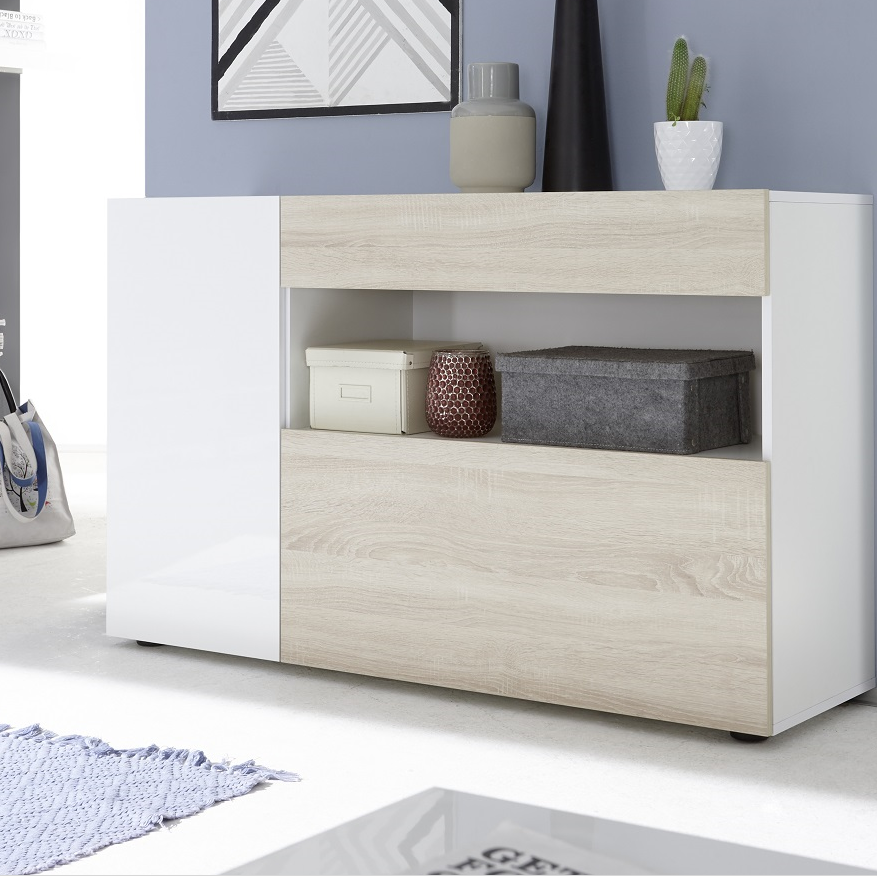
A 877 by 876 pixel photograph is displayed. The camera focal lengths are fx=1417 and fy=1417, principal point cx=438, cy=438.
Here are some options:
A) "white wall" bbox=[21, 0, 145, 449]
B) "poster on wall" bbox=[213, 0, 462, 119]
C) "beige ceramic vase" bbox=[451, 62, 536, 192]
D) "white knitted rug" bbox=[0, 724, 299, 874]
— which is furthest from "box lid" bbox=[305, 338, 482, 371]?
"white wall" bbox=[21, 0, 145, 449]

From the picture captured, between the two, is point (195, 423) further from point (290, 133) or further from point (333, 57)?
point (333, 57)

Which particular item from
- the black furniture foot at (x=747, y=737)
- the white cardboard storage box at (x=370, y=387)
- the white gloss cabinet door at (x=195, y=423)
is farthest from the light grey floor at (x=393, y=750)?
the white cardboard storage box at (x=370, y=387)

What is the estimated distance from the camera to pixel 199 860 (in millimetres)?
1944

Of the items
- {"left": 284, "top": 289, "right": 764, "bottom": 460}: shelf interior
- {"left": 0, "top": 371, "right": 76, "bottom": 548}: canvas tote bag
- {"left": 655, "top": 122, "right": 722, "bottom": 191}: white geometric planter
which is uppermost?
{"left": 655, "top": 122, "right": 722, "bottom": 191}: white geometric planter

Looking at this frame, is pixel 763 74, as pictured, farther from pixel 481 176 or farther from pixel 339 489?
pixel 339 489

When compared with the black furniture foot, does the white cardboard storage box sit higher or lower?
higher

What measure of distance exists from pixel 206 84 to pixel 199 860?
210 cm

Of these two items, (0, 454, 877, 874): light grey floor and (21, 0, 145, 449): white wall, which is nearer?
(0, 454, 877, 874): light grey floor

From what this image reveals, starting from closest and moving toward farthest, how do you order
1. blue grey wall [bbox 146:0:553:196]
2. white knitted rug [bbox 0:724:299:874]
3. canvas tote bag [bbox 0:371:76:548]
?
white knitted rug [bbox 0:724:299:874], blue grey wall [bbox 146:0:553:196], canvas tote bag [bbox 0:371:76:548]

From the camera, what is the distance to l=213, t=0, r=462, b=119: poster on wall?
312cm

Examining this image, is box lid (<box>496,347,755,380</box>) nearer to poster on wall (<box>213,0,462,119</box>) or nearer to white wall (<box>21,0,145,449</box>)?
poster on wall (<box>213,0,462,119</box>)

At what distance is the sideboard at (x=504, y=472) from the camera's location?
2434 millimetres

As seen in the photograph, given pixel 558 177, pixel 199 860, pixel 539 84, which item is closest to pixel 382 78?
pixel 539 84

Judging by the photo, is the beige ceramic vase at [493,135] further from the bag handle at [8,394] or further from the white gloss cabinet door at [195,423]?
the bag handle at [8,394]
